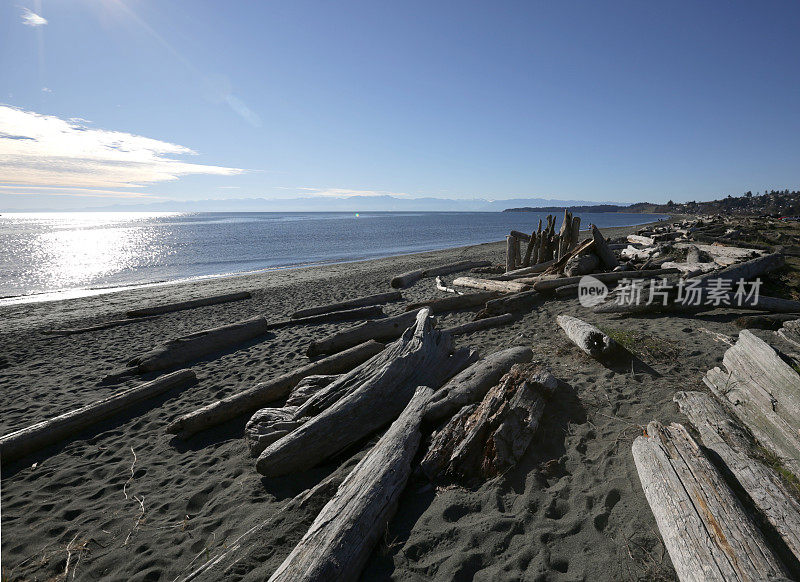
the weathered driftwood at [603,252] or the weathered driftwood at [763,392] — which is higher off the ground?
the weathered driftwood at [603,252]

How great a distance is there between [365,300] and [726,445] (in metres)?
9.16

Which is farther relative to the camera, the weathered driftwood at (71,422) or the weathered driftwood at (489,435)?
the weathered driftwood at (71,422)

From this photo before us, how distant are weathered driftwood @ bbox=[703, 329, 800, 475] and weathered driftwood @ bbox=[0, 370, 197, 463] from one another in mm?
8200

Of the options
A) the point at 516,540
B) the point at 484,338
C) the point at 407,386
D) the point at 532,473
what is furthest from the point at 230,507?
the point at 484,338

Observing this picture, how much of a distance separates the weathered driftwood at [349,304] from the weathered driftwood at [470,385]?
21.2ft

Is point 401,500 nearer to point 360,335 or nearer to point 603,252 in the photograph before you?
point 360,335

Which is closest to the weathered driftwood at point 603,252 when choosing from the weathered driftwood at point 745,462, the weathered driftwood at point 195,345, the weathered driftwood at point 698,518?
the weathered driftwood at point 745,462

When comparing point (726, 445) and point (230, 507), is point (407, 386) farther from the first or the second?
point (726, 445)

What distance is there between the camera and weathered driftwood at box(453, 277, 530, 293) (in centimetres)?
1026

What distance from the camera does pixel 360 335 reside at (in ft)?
24.8

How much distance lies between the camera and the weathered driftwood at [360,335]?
7.26 m

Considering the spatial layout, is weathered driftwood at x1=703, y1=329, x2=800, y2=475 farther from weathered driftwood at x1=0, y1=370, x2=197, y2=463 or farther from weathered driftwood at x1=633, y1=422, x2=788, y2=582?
weathered driftwood at x1=0, y1=370, x2=197, y2=463

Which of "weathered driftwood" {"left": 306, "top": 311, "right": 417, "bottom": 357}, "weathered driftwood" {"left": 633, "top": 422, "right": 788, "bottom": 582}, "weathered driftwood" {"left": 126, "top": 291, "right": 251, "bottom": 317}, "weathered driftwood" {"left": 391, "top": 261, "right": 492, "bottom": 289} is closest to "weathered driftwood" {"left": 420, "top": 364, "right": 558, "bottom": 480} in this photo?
"weathered driftwood" {"left": 633, "top": 422, "right": 788, "bottom": 582}

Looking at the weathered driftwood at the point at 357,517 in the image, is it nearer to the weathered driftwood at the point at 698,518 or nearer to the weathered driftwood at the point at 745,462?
the weathered driftwood at the point at 698,518
